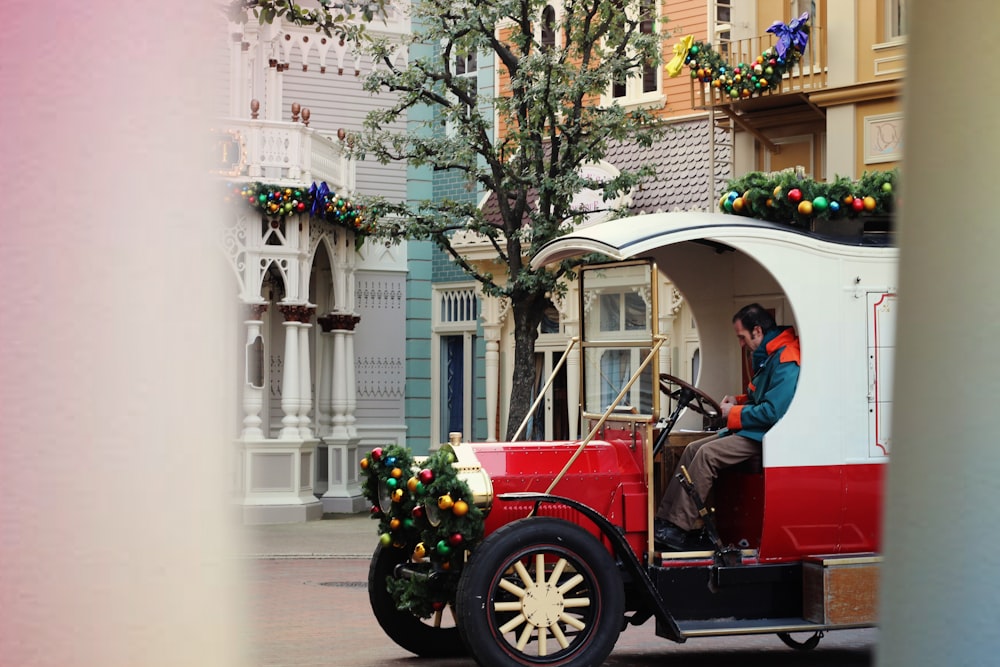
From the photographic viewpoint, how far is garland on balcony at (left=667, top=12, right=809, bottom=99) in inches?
757

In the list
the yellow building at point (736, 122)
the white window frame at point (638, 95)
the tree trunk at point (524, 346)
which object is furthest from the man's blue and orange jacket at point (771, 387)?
the white window frame at point (638, 95)

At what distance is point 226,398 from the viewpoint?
154 cm

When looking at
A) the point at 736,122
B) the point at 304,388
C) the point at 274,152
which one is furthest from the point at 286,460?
the point at 736,122

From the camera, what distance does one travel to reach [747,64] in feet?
65.5

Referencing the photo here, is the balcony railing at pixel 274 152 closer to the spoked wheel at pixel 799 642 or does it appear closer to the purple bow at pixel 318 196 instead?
the purple bow at pixel 318 196

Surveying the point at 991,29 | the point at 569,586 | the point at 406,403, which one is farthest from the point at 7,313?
the point at 406,403

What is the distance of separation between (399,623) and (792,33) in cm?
1261

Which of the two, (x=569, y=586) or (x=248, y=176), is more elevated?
(x=248, y=176)

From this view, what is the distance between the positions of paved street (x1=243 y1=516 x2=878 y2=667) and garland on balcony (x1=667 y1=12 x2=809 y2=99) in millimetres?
9017

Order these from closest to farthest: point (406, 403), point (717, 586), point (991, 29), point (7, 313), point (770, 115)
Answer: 1. point (7, 313)
2. point (991, 29)
3. point (717, 586)
4. point (770, 115)
5. point (406, 403)

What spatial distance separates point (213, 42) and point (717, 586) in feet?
24.3

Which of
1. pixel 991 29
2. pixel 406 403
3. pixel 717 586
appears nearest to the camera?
pixel 991 29

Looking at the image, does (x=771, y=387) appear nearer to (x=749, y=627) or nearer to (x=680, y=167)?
(x=749, y=627)

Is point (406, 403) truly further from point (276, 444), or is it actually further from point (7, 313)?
point (7, 313)
